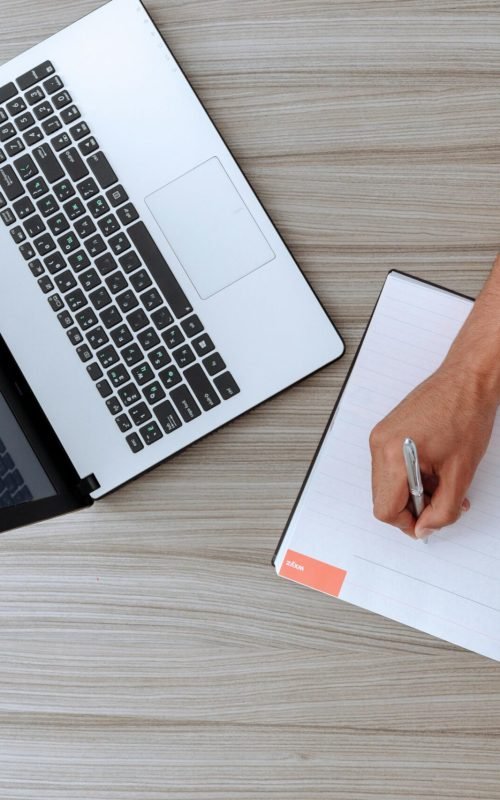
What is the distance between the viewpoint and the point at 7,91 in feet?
2.52

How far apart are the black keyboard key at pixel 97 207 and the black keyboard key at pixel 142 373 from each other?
159 millimetres

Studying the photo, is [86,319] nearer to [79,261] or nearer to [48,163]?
[79,261]

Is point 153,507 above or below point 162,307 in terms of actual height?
below

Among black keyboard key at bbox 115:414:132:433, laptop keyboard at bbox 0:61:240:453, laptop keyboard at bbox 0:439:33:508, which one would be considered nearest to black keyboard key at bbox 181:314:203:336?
laptop keyboard at bbox 0:61:240:453

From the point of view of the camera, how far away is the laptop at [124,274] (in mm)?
726

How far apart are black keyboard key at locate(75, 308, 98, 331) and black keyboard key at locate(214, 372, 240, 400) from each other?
0.14 m

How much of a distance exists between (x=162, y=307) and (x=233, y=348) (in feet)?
0.27

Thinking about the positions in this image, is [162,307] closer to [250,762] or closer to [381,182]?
[381,182]

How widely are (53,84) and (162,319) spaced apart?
269 millimetres

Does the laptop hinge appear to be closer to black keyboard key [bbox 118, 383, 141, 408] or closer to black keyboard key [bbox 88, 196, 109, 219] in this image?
black keyboard key [bbox 118, 383, 141, 408]

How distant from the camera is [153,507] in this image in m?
0.76

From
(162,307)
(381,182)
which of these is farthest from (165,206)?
→ (381,182)

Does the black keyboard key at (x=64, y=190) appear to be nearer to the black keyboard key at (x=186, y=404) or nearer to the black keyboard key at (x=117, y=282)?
the black keyboard key at (x=117, y=282)

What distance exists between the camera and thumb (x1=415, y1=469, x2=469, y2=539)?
65 cm
